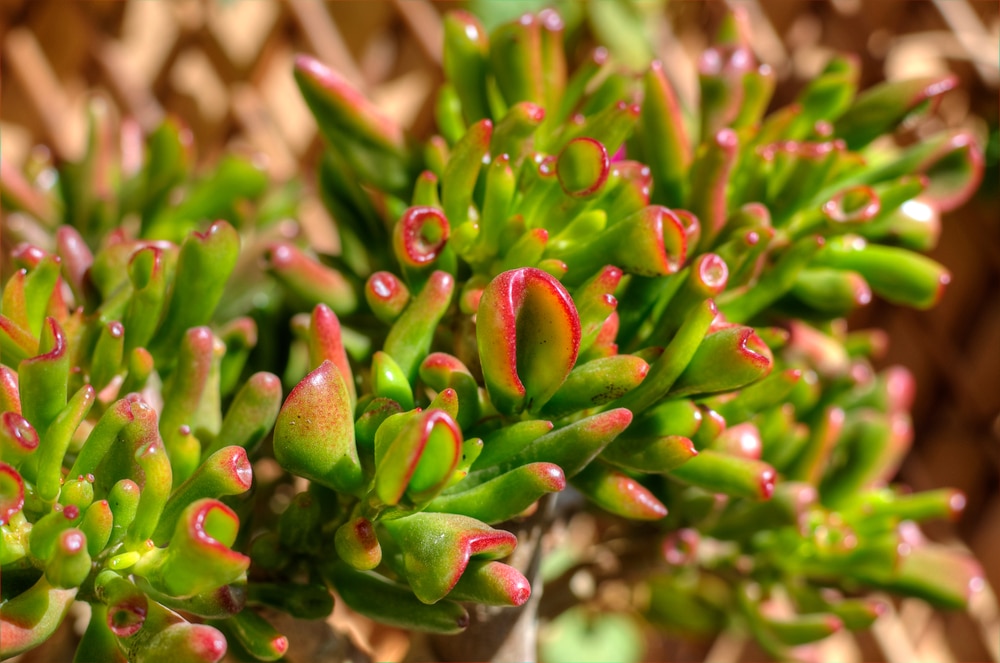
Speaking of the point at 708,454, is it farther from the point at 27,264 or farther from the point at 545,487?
the point at 27,264

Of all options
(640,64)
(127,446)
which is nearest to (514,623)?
(127,446)

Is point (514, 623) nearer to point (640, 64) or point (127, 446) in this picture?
point (127, 446)

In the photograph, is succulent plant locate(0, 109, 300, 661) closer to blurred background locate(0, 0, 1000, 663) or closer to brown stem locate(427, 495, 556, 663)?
brown stem locate(427, 495, 556, 663)

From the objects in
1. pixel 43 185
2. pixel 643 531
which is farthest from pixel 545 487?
pixel 43 185

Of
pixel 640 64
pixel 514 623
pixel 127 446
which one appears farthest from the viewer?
pixel 640 64

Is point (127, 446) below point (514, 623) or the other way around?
the other way around

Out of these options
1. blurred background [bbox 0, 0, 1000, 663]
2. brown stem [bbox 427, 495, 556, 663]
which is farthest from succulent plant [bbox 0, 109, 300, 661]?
blurred background [bbox 0, 0, 1000, 663]

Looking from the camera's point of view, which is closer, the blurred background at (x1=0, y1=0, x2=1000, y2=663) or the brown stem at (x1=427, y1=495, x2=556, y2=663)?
the brown stem at (x1=427, y1=495, x2=556, y2=663)

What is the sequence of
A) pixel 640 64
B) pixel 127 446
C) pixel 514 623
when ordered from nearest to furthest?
pixel 127 446, pixel 514 623, pixel 640 64

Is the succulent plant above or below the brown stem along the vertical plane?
above

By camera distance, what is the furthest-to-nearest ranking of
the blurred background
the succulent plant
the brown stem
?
the blurred background < the brown stem < the succulent plant
